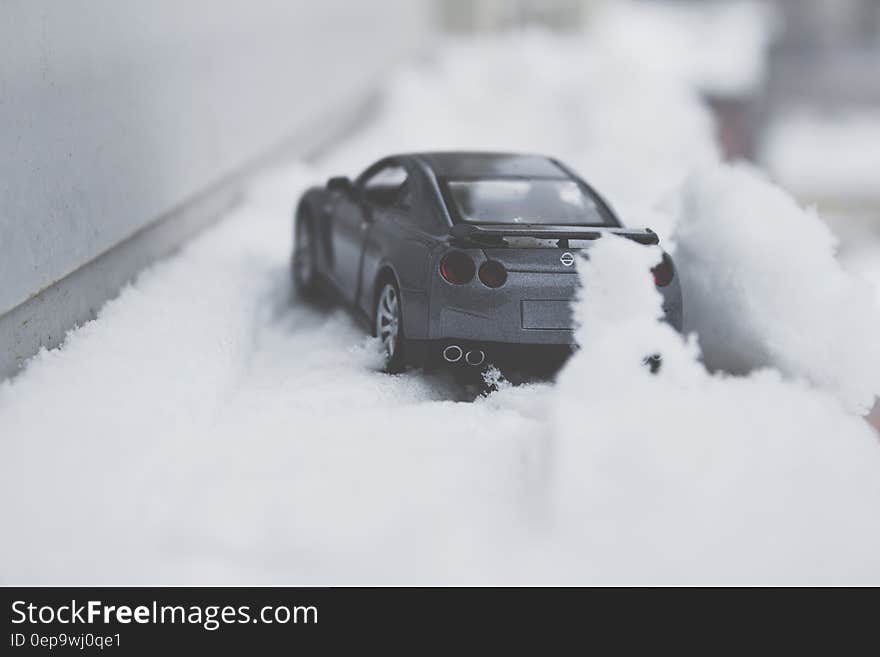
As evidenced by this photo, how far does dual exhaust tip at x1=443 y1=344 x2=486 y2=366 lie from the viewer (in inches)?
233

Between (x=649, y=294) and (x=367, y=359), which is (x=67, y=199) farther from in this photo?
(x=649, y=294)

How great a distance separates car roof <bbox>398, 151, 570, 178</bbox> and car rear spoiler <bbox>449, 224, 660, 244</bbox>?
0.84 meters

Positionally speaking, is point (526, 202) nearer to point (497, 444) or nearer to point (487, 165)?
point (487, 165)

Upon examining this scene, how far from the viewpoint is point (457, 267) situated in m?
5.87

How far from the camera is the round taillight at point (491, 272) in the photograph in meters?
5.82

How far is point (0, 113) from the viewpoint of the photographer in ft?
18.4

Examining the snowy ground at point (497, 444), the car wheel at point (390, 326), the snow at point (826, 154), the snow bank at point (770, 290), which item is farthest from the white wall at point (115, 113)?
the snow at point (826, 154)

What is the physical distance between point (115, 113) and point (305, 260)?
183 centimetres

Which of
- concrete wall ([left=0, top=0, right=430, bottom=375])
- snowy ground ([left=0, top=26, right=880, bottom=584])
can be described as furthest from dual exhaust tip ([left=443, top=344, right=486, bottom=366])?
concrete wall ([left=0, top=0, right=430, bottom=375])

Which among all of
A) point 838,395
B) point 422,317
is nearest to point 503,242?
point 422,317

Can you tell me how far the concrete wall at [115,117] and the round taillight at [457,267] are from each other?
2.29m

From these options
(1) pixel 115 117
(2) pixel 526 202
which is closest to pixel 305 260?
(1) pixel 115 117

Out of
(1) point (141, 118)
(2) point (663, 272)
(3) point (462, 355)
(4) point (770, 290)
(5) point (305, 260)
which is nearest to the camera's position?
(3) point (462, 355)

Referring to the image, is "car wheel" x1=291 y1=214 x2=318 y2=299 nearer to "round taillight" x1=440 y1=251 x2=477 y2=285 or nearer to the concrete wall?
the concrete wall
